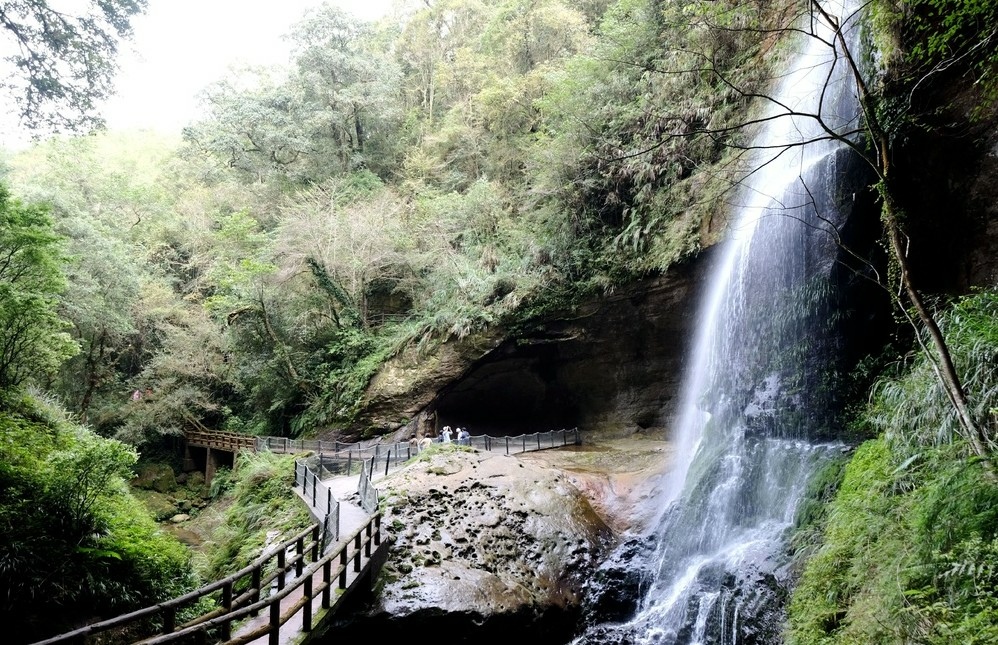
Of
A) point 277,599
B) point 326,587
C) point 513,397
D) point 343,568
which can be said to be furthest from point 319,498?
point 513,397

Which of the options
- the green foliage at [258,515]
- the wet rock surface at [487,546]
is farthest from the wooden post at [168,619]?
the green foliage at [258,515]

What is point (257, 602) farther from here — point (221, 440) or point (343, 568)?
point (221, 440)

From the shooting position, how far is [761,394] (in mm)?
13078

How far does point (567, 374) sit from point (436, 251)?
837 centimetres

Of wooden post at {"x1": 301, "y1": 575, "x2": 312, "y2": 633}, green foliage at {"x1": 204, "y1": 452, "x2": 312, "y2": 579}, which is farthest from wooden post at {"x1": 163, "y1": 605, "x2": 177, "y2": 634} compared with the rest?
green foliage at {"x1": 204, "y1": 452, "x2": 312, "y2": 579}

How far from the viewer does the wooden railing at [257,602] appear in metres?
4.59

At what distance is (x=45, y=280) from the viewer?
1334cm

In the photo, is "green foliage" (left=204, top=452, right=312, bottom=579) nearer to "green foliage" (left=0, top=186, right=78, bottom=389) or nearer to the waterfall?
"green foliage" (left=0, top=186, right=78, bottom=389)

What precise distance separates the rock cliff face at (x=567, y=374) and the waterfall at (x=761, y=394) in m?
1.86

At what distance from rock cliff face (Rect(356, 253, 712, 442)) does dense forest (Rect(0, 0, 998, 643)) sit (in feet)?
2.70

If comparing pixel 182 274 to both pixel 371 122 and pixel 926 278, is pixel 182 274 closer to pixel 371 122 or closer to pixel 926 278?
pixel 371 122

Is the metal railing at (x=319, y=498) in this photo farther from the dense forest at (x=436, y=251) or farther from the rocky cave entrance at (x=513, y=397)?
the rocky cave entrance at (x=513, y=397)

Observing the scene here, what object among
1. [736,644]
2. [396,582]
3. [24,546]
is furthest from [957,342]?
[24,546]

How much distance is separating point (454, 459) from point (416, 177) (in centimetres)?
2154
